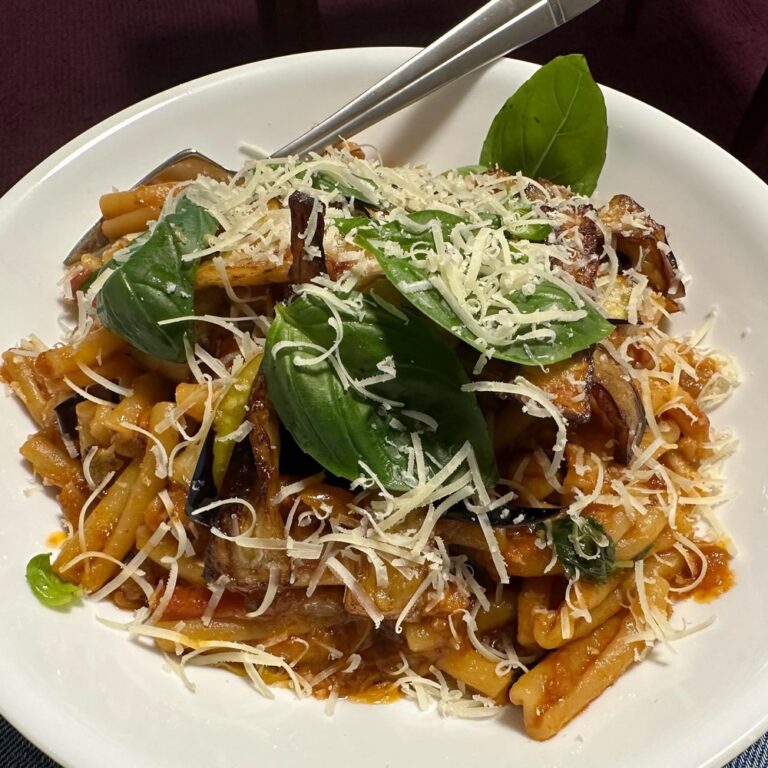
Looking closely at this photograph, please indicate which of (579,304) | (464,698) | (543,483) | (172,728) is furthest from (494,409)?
(172,728)

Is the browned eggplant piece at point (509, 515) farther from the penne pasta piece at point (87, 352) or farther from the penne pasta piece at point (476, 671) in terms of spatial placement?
the penne pasta piece at point (87, 352)

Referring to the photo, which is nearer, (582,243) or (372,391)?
(372,391)

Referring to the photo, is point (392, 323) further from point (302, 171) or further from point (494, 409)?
point (302, 171)

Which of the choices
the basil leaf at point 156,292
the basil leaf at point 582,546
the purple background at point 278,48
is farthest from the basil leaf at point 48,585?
the purple background at point 278,48

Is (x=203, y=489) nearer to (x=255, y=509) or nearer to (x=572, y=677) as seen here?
(x=255, y=509)

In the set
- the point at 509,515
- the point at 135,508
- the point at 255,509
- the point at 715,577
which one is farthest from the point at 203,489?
the point at 715,577

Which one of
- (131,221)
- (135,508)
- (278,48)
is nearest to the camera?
(135,508)
